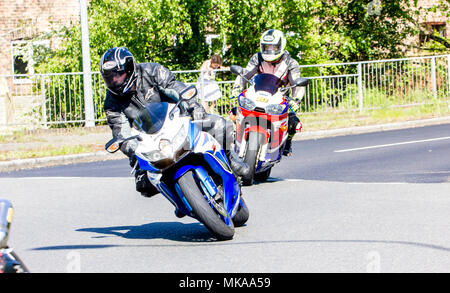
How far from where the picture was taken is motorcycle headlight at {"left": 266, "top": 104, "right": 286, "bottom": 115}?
10766 millimetres

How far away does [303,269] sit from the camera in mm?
6035

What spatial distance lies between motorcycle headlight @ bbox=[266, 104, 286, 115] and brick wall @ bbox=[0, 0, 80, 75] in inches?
690

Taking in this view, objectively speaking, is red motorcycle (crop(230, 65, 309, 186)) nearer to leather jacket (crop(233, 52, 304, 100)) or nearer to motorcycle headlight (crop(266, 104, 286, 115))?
motorcycle headlight (crop(266, 104, 286, 115))

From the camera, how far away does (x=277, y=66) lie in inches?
451

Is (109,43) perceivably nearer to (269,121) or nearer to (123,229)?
(269,121)

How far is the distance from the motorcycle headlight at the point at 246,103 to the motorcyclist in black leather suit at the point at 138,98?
262 cm

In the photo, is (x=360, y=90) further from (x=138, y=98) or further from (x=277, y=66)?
(x=138, y=98)

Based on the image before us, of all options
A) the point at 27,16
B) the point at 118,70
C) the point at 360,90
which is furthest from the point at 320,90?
the point at 118,70

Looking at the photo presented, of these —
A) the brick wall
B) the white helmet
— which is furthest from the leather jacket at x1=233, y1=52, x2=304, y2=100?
the brick wall

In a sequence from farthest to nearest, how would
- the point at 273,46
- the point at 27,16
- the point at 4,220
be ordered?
the point at 27,16
the point at 273,46
the point at 4,220

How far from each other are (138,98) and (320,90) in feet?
46.4

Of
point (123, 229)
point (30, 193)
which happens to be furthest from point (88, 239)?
point (30, 193)

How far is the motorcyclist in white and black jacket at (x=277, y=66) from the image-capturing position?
1132 centimetres

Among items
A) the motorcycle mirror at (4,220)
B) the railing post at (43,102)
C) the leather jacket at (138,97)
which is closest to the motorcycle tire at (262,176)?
the leather jacket at (138,97)
